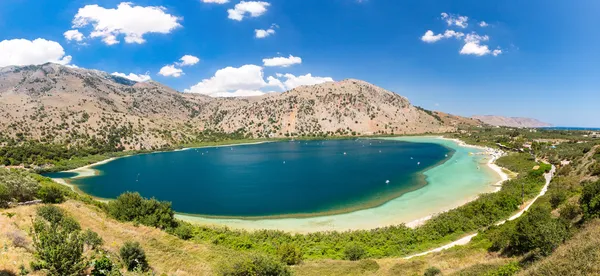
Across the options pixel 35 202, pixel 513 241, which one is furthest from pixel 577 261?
pixel 35 202

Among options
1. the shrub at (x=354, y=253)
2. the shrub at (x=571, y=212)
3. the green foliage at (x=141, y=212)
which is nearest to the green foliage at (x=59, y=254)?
the green foliage at (x=141, y=212)

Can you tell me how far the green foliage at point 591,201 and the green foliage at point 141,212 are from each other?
43.1 m

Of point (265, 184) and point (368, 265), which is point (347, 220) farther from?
point (265, 184)

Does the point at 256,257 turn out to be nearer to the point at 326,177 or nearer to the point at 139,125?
the point at 326,177

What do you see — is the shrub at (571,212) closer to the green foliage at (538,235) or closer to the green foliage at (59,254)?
the green foliage at (538,235)

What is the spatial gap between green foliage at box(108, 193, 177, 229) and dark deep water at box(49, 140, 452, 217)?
1575cm

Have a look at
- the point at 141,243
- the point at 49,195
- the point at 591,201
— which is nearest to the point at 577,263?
the point at 591,201

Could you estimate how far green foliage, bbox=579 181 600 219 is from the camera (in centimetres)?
2398

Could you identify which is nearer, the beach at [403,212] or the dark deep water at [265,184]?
the beach at [403,212]

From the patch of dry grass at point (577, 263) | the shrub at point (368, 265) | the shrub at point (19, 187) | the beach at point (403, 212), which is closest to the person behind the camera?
the patch of dry grass at point (577, 263)

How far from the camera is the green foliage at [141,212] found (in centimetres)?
3781

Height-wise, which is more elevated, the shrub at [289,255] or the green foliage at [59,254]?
the green foliage at [59,254]

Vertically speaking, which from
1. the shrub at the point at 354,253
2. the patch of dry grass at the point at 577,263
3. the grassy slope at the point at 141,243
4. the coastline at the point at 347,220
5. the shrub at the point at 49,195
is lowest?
the coastline at the point at 347,220

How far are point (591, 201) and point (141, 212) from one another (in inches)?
1833
